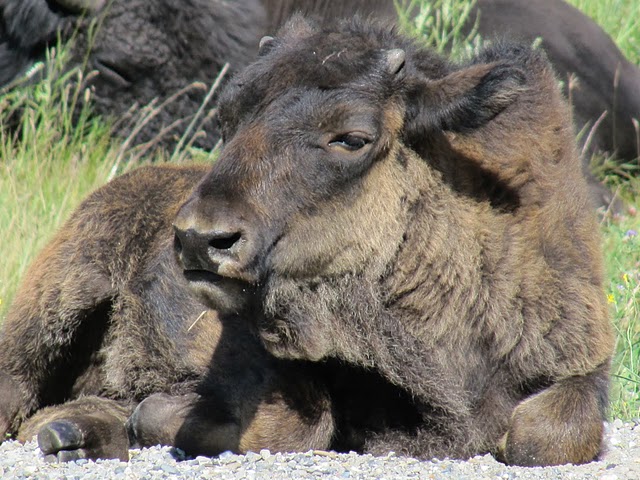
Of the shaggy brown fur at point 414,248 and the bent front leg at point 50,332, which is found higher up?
the shaggy brown fur at point 414,248

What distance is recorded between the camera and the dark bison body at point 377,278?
4.51m

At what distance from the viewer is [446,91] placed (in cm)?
470

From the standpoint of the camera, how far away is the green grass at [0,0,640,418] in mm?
6594

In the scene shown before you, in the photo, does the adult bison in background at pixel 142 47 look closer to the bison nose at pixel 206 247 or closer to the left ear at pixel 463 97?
the left ear at pixel 463 97

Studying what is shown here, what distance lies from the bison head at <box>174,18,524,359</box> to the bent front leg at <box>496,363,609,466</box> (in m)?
0.78

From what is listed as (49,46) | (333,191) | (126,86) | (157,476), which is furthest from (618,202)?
(157,476)

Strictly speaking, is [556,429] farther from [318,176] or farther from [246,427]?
[318,176]

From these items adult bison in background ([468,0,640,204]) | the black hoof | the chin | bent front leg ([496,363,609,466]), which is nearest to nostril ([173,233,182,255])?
the chin

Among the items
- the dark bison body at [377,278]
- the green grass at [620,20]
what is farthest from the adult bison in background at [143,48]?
the dark bison body at [377,278]

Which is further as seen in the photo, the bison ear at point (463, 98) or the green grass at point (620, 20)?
the green grass at point (620, 20)

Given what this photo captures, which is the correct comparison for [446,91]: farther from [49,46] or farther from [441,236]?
[49,46]

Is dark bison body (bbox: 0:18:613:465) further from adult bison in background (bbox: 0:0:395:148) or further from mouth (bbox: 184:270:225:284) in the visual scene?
adult bison in background (bbox: 0:0:395:148)

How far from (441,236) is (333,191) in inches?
22.3

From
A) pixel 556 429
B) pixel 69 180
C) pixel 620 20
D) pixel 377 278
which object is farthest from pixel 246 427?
pixel 620 20
